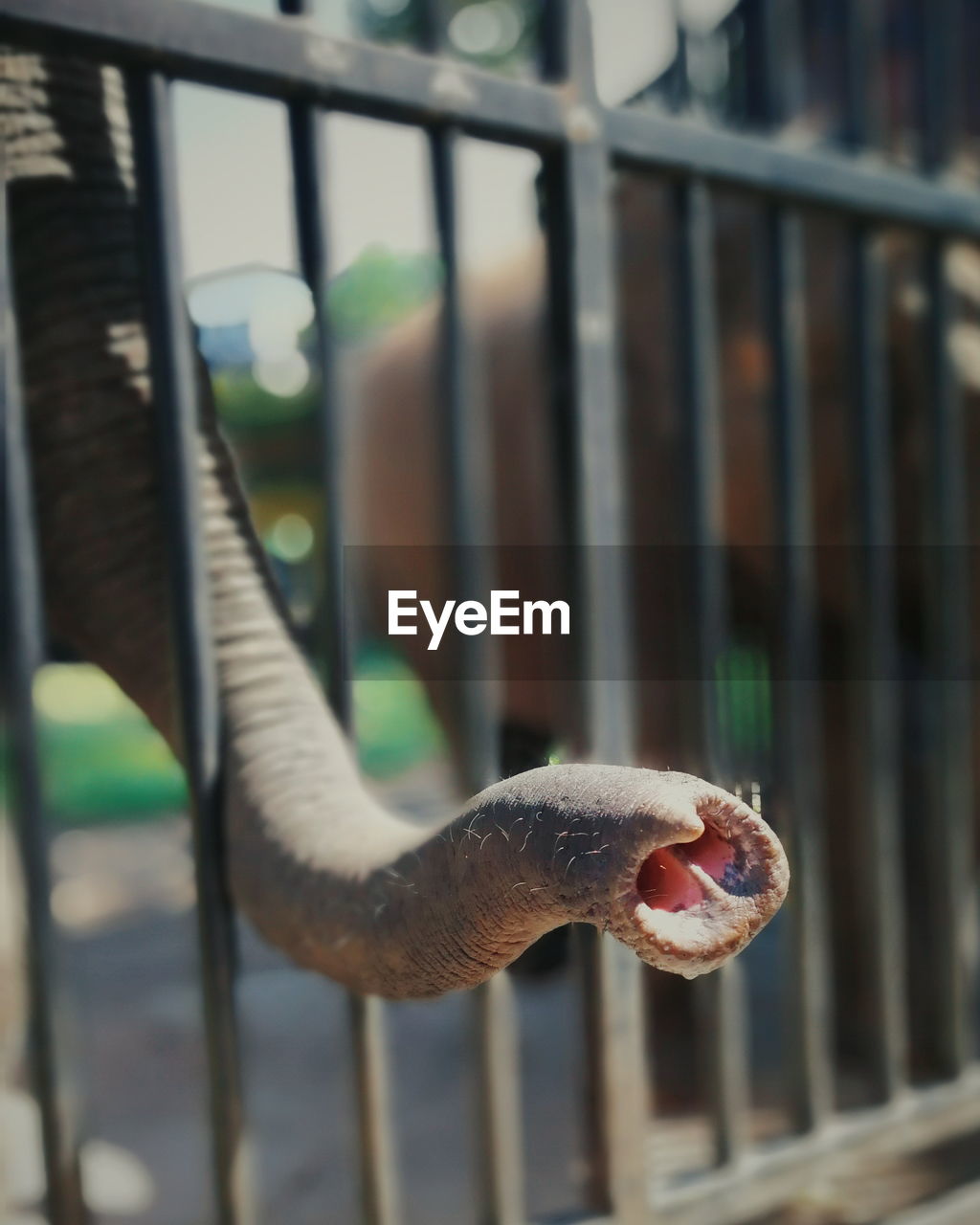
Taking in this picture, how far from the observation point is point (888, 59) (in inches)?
125

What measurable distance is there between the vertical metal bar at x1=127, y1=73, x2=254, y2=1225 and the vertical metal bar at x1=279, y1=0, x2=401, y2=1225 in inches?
3.7

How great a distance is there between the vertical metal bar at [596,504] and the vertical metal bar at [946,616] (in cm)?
52

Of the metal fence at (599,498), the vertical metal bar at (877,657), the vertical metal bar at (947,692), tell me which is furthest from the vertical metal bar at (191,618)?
the vertical metal bar at (947,692)

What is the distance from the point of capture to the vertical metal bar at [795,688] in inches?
47.0

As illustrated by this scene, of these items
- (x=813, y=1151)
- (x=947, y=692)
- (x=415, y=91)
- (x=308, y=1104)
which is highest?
(x=415, y=91)

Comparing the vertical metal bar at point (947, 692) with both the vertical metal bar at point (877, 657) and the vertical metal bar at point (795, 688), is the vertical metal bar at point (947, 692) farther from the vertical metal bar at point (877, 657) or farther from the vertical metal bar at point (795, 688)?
the vertical metal bar at point (795, 688)

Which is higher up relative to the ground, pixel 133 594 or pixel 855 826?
pixel 133 594

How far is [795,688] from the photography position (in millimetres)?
1231

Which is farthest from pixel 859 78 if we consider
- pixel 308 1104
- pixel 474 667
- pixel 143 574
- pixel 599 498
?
pixel 308 1104

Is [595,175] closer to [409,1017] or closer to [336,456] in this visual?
[336,456]

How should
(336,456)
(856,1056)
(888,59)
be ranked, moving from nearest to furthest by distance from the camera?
(336,456) → (856,1056) → (888,59)

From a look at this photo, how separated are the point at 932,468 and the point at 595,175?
60 cm

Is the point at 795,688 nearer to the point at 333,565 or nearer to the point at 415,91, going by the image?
the point at 333,565

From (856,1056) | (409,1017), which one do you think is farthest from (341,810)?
(409,1017)
